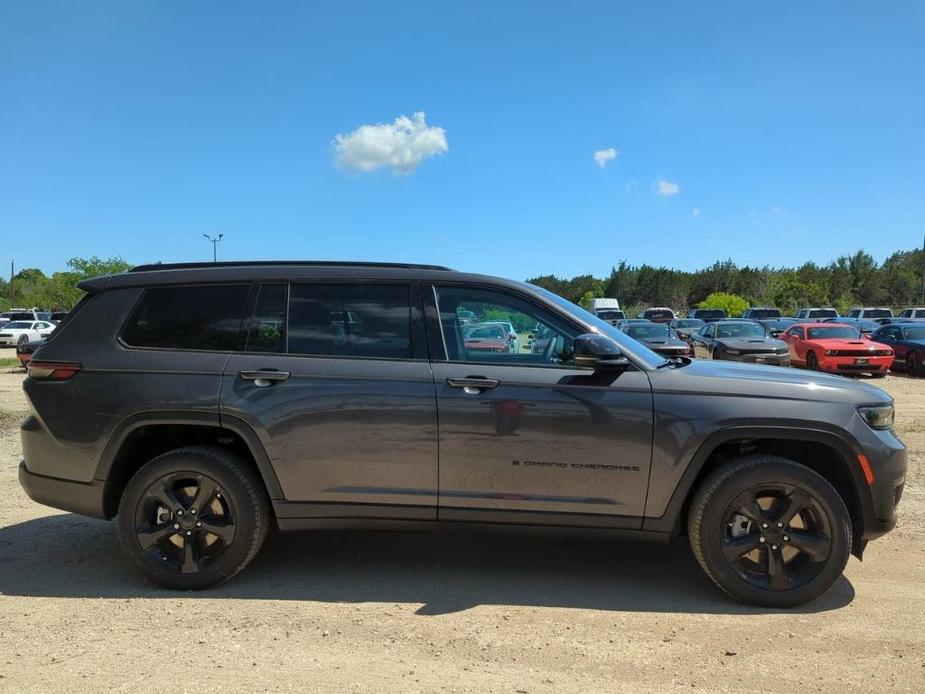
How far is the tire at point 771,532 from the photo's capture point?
359 centimetres

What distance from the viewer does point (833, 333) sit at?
17.7 metres

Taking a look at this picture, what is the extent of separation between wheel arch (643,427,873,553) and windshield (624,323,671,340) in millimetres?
13408

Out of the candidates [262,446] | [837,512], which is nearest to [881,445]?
[837,512]

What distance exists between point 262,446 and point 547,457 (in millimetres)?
1622

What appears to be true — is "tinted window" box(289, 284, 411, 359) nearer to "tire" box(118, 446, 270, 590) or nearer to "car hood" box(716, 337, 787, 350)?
"tire" box(118, 446, 270, 590)

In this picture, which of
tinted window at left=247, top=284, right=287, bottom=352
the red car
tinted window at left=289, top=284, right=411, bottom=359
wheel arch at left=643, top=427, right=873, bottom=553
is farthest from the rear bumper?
the red car

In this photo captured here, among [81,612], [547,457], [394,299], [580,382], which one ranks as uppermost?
[394,299]

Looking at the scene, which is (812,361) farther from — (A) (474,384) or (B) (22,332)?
(B) (22,332)

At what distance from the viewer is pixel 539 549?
4.59m

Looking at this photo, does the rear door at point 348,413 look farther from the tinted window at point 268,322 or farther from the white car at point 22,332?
the white car at point 22,332

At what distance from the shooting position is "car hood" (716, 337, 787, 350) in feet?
54.3

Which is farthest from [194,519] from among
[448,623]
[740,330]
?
[740,330]

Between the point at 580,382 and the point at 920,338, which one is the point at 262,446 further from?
the point at 920,338

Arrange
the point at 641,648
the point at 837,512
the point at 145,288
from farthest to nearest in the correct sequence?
the point at 145,288, the point at 837,512, the point at 641,648
